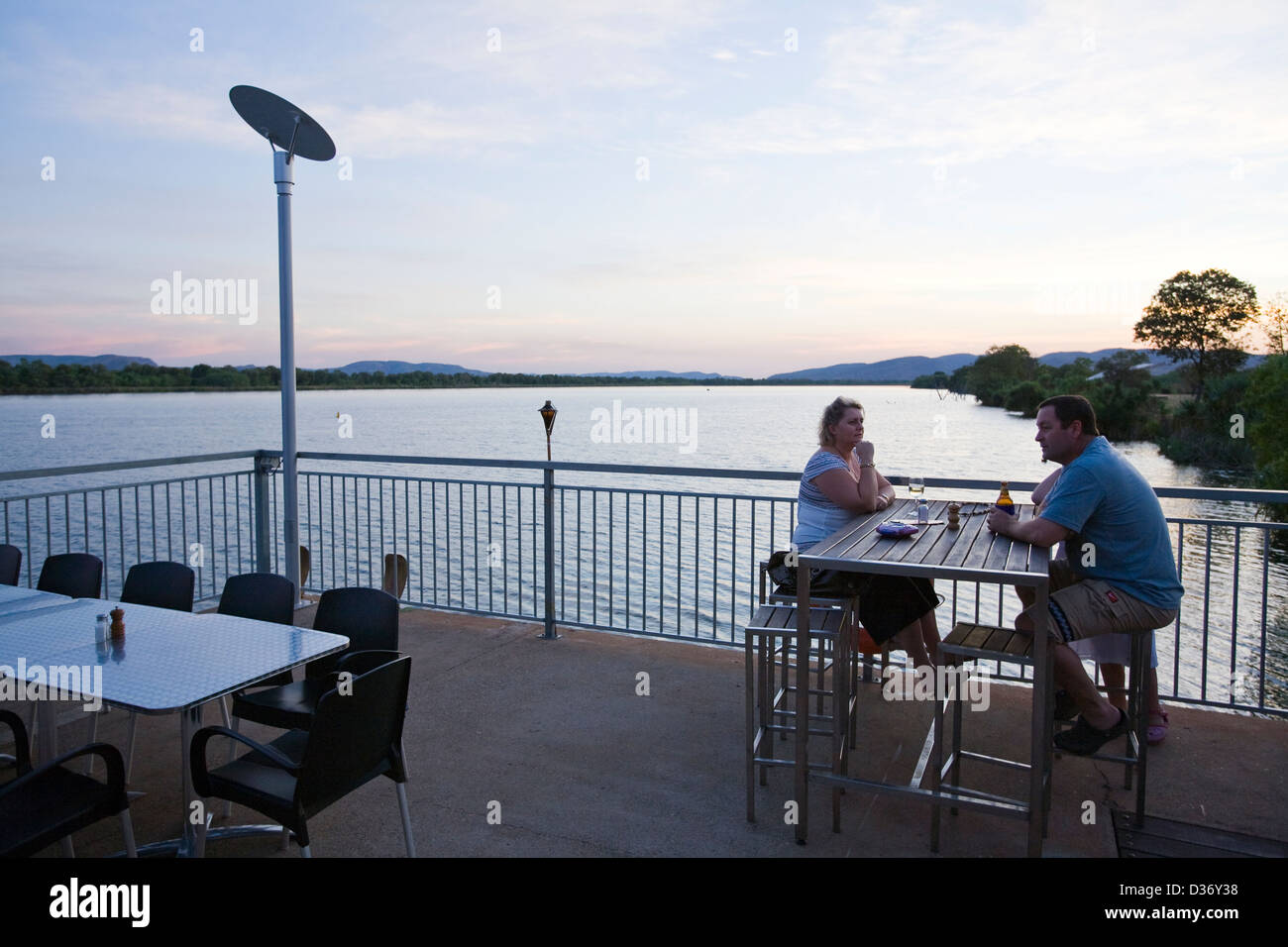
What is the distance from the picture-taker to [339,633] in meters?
3.37

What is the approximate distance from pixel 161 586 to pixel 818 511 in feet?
10.5

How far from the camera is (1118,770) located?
11.8 ft

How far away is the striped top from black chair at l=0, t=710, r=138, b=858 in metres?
2.90

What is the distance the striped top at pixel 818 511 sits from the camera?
4055 millimetres

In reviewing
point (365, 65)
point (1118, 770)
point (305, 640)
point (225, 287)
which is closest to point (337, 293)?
point (365, 65)

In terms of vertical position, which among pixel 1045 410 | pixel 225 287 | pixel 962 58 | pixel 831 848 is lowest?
pixel 831 848

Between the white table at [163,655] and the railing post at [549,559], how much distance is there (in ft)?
7.71

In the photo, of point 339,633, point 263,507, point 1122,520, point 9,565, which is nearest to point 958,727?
point 1122,520

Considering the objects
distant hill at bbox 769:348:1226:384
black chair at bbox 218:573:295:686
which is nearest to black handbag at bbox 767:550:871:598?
black chair at bbox 218:573:295:686

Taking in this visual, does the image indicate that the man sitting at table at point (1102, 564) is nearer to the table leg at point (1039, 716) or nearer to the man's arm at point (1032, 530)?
the man's arm at point (1032, 530)

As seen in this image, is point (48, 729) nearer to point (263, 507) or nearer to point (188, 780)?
point (188, 780)

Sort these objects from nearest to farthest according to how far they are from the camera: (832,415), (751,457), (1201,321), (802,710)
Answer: (802,710) < (832,415) < (751,457) < (1201,321)
